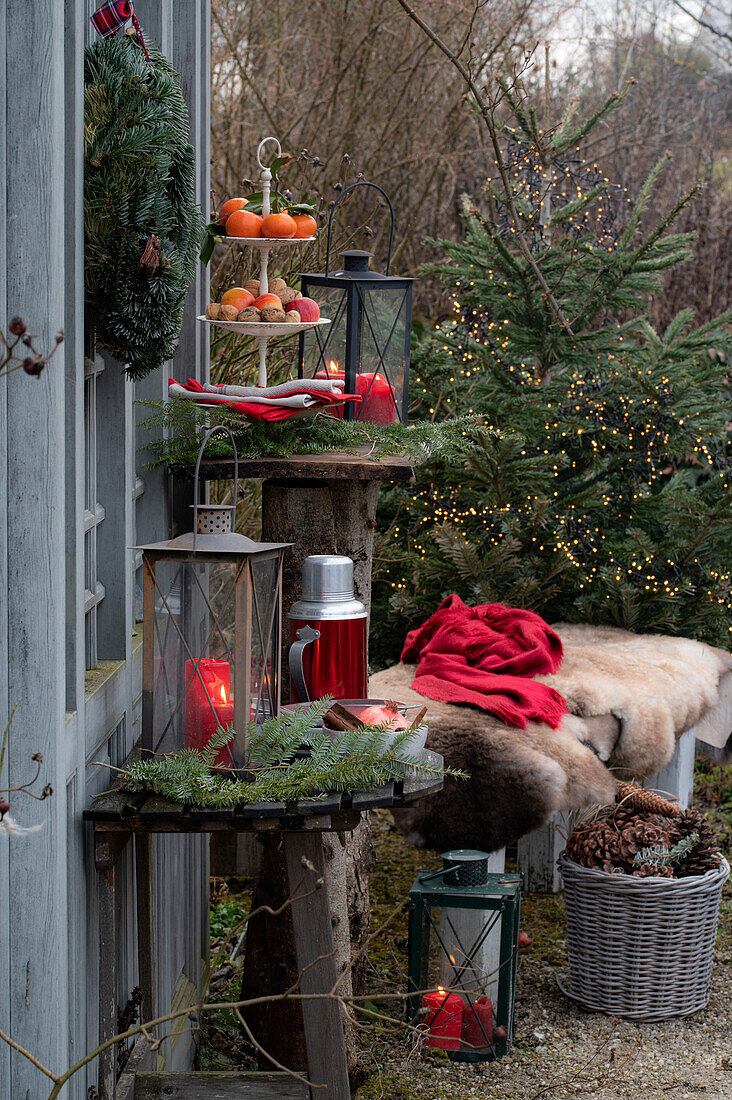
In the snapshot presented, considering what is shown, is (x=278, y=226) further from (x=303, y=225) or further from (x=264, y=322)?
(x=264, y=322)

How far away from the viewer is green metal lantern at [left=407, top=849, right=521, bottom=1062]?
3.45 m

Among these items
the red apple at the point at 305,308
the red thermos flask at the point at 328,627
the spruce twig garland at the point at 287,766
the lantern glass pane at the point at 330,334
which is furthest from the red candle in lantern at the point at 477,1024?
the red apple at the point at 305,308

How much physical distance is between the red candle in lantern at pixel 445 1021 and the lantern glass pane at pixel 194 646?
1699 millimetres

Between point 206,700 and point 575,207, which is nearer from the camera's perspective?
point 206,700

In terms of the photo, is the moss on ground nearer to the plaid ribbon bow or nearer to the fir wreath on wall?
the fir wreath on wall

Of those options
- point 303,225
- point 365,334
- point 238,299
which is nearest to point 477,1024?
point 365,334

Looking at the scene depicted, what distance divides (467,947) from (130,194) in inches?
Result: 95.6

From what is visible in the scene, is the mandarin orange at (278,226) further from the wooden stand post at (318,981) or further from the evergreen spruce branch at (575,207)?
the evergreen spruce branch at (575,207)

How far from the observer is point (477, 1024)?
3.53 m

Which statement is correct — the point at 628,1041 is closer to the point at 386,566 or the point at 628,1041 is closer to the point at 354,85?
the point at 386,566

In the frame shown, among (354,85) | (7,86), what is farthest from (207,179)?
(354,85)

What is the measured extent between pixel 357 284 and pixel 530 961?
2517 mm

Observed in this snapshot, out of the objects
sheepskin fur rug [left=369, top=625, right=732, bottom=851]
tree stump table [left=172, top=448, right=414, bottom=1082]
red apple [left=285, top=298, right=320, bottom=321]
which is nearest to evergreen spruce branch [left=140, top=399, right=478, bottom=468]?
tree stump table [left=172, top=448, right=414, bottom=1082]

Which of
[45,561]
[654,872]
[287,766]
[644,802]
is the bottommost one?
[654,872]
